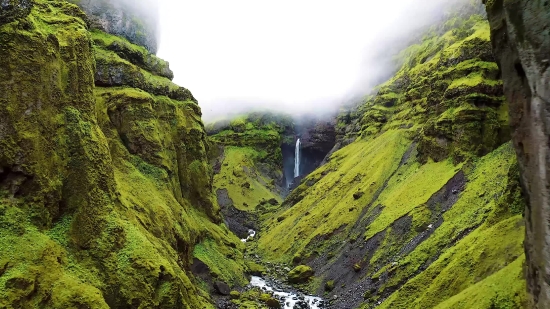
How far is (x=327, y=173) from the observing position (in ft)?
390

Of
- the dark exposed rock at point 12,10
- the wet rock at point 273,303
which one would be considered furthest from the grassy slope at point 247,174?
the dark exposed rock at point 12,10

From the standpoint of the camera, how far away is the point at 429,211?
57.2 meters

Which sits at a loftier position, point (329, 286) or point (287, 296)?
point (329, 286)

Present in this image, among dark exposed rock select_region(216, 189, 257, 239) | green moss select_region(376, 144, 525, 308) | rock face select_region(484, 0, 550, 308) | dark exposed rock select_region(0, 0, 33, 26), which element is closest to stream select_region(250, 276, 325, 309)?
green moss select_region(376, 144, 525, 308)

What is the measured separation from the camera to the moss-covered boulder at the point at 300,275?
6625 cm

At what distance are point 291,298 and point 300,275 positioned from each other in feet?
27.4

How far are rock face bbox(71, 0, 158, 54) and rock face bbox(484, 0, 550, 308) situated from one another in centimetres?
5981

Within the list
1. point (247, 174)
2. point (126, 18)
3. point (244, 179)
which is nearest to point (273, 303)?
point (126, 18)

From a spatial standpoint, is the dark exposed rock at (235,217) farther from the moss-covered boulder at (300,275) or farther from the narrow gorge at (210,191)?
the moss-covered boulder at (300,275)

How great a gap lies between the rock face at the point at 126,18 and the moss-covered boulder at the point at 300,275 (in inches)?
1976

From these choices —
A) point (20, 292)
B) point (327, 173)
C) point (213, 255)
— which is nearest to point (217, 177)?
point (327, 173)

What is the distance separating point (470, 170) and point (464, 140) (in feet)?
22.9

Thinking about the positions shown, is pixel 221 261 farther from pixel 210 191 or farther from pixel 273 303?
pixel 210 191

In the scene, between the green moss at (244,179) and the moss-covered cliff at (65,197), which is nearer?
the moss-covered cliff at (65,197)
